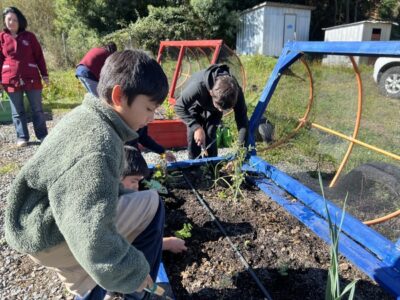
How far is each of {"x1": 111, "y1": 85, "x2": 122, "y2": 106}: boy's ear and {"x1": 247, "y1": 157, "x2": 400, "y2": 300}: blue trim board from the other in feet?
3.72

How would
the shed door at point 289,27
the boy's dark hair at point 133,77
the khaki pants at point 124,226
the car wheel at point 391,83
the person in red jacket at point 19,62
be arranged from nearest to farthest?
the boy's dark hair at point 133,77, the khaki pants at point 124,226, the person in red jacket at point 19,62, the car wheel at point 391,83, the shed door at point 289,27

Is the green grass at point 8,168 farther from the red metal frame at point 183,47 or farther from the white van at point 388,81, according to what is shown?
the white van at point 388,81

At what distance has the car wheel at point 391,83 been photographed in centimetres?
509

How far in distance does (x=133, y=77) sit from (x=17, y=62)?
4.30 meters

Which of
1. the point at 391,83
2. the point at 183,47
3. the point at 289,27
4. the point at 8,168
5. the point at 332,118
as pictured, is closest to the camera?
the point at 8,168

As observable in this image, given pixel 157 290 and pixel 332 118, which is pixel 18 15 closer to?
pixel 332 118

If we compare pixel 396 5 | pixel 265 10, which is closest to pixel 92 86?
pixel 265 10

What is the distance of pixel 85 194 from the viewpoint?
1.08m

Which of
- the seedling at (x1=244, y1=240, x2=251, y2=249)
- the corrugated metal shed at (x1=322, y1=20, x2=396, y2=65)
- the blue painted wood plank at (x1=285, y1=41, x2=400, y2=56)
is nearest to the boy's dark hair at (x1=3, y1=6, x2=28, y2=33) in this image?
the blue painted wood plank at (x1=285, y1=41, x2=400, y2=56)

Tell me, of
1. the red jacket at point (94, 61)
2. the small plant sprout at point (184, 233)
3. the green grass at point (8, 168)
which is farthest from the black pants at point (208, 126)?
the green grass at point (8, 168)

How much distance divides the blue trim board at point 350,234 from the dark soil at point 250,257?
0.08 m

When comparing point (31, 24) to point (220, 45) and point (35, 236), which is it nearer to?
point (220, 45)

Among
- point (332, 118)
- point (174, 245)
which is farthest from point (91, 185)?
point (332, 118)

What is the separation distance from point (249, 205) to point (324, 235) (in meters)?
0.63
